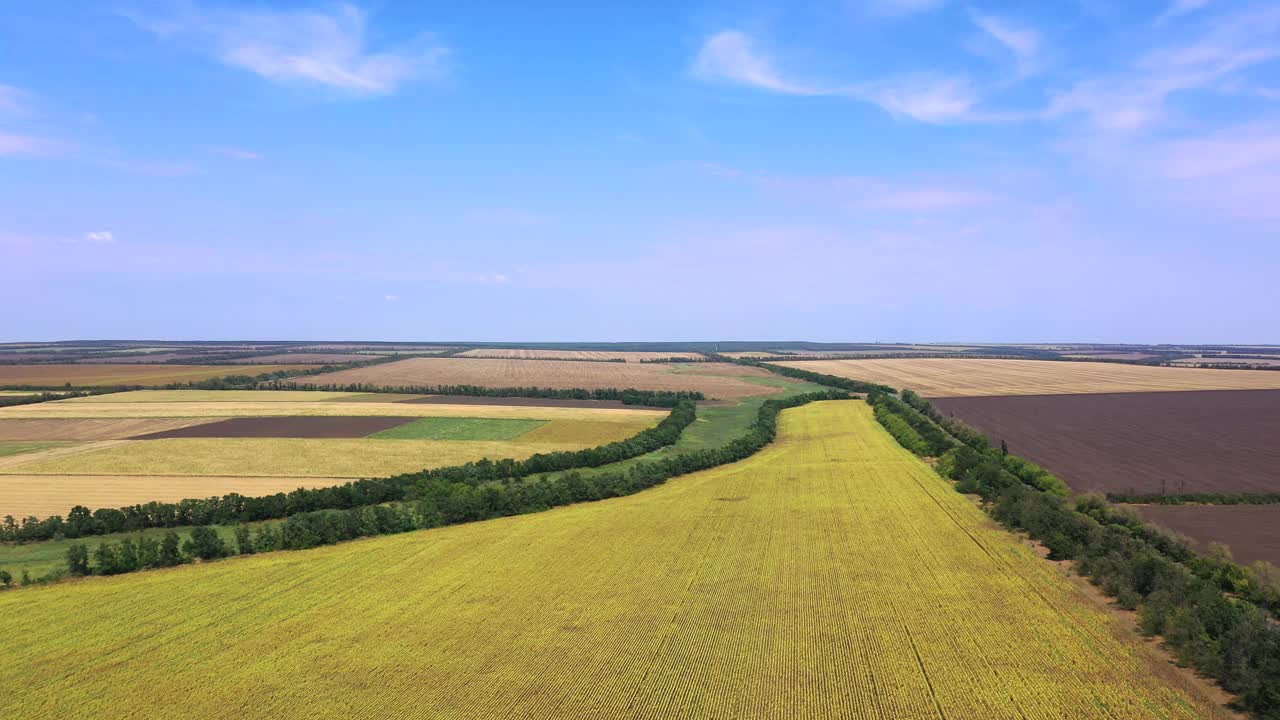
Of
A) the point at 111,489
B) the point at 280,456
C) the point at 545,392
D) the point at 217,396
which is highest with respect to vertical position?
the point at 545,392

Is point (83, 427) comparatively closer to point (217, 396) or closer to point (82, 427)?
point (82, 427)

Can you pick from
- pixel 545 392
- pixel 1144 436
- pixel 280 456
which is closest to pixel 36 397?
pixel 280 456

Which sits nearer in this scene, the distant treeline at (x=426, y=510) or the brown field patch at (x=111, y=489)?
the distant treeline at (x=426, y=510)

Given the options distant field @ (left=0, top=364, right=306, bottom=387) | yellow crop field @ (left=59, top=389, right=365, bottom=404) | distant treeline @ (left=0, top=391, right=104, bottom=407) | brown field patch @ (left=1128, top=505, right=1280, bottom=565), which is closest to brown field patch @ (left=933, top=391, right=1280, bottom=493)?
brown field patch @ (left=1128, top=505, right=1280, bottom=565)

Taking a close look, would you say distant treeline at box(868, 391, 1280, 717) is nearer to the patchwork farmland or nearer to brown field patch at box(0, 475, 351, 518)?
the patchwork farmland

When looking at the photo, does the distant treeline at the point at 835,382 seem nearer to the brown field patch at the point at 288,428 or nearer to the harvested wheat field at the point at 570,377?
the harvested wheat field at the point at 570,377

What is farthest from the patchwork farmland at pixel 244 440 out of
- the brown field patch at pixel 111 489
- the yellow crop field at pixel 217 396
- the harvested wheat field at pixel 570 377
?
the harvested wheat field at pixel 570 377
